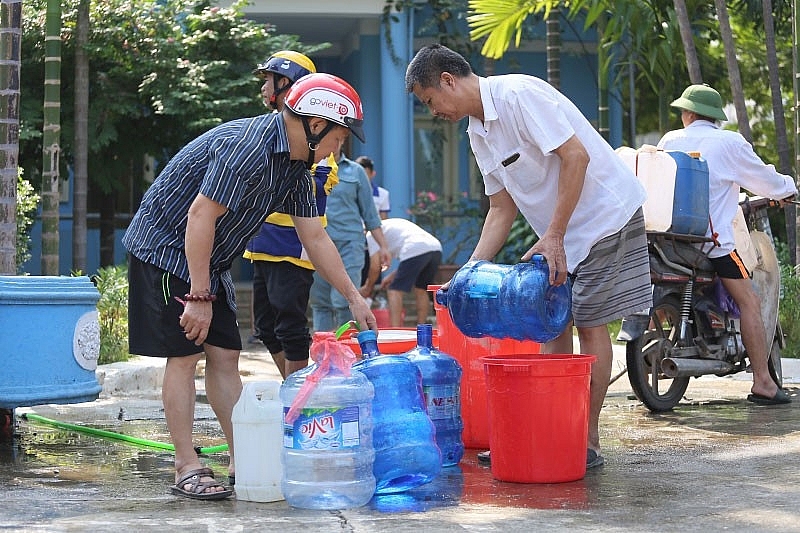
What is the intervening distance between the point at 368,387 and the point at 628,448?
184cm

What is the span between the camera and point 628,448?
6.29 metres

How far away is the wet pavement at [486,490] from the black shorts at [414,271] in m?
4.91

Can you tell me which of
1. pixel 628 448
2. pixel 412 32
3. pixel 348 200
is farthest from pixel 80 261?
pixel 628 448

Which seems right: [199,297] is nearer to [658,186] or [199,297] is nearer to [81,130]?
[658,186]

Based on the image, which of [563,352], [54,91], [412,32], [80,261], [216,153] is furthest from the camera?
[412,32]

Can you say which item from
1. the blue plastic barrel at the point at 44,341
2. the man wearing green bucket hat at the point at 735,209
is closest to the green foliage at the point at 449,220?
the man wearing green bucket hat at the point at 735,209

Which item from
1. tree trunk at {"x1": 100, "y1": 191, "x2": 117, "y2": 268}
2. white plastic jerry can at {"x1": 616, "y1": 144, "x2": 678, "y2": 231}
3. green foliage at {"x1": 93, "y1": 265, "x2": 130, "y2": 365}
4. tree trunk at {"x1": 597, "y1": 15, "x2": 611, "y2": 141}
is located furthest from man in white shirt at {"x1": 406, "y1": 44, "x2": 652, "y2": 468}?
tree trunk at {"x1": 100, "y1": 191, "x2": 117, "y2": 268}

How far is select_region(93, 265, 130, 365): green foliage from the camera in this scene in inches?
384

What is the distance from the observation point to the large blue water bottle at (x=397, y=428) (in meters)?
5.21

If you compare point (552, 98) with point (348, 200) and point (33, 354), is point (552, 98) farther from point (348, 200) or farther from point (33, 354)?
point (348, 200)

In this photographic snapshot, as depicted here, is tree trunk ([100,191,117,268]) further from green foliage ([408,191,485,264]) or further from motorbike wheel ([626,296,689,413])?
motorbike wheel ([626,296,689,413])

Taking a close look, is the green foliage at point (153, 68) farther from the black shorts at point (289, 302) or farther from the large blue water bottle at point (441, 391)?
the large blue water bottle at point (441, 391)

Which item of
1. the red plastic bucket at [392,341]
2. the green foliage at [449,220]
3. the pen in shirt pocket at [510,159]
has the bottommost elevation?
the red plastic bucket at [392,341]

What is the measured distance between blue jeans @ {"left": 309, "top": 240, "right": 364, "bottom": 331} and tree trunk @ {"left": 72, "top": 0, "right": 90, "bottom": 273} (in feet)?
16.2
